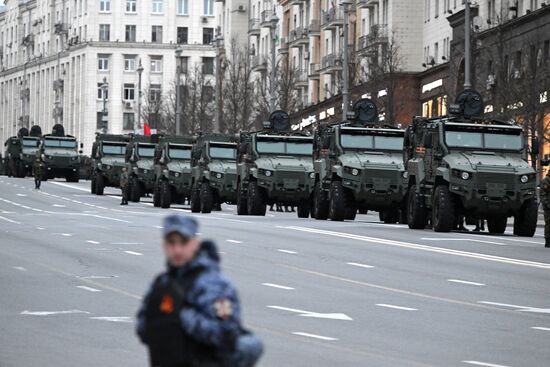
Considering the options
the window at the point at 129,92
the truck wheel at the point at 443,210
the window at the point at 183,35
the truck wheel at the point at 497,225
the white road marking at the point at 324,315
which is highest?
the window at the point at 183,35

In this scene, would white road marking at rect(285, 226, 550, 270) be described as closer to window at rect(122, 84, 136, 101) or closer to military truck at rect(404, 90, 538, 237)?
military truck at rect(404, 90, 538, 237)

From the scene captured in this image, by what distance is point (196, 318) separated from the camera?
7133 mm

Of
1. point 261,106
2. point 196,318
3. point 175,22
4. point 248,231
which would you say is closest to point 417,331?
point 196,318

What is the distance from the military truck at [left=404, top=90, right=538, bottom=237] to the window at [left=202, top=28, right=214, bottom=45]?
434ft

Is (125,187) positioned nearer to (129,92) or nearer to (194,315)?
(194,315)

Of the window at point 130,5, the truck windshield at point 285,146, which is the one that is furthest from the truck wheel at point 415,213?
the window at point 130,5

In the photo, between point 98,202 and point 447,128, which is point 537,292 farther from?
point 98,202

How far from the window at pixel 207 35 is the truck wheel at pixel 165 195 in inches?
Answer: 4378

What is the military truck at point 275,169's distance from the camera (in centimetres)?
4806

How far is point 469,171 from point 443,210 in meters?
1.09

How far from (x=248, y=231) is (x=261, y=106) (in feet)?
183

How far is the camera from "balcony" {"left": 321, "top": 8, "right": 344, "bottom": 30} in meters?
98.5

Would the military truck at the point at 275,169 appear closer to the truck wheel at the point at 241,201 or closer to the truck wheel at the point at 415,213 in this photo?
the truck wheel at the point at 241,201

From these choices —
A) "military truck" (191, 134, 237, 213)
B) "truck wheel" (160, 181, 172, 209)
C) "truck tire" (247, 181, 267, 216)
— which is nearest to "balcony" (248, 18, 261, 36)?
"truck wheel" (160, 181, 172, 209)
